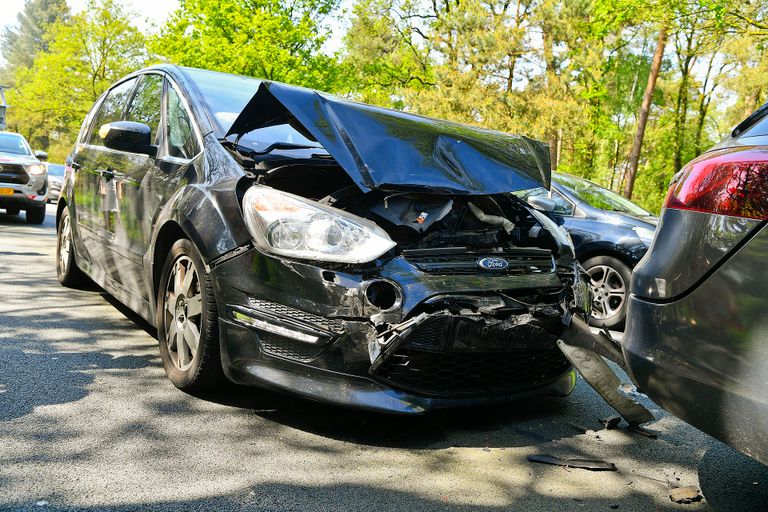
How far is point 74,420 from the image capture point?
3051mm

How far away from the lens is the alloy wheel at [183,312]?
133 inches

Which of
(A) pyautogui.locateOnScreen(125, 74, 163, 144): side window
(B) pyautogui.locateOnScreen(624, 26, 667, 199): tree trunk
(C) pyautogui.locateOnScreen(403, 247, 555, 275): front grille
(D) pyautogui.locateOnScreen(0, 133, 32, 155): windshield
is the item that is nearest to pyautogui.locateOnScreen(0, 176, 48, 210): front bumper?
(D) pyautogui.locateOnScreen(0, 133, 32, 155): windshield

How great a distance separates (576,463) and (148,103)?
346 centimetres

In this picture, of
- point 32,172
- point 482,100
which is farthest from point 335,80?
point 32,172

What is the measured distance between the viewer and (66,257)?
19.7 feet

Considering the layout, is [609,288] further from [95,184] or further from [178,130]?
[95,184]

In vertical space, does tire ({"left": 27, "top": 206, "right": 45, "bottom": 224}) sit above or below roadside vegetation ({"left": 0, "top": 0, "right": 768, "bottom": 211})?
below

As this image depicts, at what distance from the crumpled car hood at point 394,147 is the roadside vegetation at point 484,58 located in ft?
33.4

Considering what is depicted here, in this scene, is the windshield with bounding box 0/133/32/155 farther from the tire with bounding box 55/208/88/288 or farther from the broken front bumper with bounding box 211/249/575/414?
the broken front bumper with bounding box 211/249/575/414

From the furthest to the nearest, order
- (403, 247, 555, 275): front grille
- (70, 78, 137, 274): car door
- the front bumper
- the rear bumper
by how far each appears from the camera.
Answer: the front bumper
(70, 78, 137, 274): car door
(403, 247, 555, 275): front grille
the rear bumper

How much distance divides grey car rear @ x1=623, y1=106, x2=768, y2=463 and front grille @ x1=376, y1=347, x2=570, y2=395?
815 mm

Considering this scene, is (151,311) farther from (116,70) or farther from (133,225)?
(116,70)

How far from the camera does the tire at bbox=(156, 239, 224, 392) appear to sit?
3.20 metres

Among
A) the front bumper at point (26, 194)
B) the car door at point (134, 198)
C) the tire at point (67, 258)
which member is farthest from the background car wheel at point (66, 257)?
the front bumper at point (26, 194)
